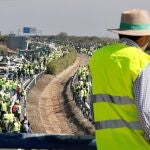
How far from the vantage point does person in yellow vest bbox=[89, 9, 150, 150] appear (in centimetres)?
338

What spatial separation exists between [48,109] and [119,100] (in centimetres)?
3996

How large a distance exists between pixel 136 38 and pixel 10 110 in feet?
86.7

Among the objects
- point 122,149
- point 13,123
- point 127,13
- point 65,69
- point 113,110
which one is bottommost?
point 65,69

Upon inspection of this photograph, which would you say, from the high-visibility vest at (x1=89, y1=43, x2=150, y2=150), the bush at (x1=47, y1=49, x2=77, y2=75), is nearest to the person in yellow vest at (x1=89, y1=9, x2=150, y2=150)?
the high-visibility vest at (x1=89, y1=43, x2=150, y2=150)

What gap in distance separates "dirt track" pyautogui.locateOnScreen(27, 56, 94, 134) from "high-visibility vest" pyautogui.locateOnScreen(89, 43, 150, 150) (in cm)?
2750

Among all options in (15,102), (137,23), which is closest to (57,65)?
(15,102)

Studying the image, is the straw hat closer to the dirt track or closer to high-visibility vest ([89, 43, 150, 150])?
high-visibility vest ([89, 43, 150, 150])

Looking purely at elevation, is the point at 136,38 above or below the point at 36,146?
above

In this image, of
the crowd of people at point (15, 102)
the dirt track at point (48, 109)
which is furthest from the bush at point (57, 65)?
the dirt track at point (48, 109)

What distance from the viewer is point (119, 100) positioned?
3.45 meters

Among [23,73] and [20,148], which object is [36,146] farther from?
[23,73]

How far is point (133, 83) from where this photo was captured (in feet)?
11.2

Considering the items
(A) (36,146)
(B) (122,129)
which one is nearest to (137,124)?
(B) (122,129)

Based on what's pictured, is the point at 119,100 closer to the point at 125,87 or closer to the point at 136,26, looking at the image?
the point at 125,87
